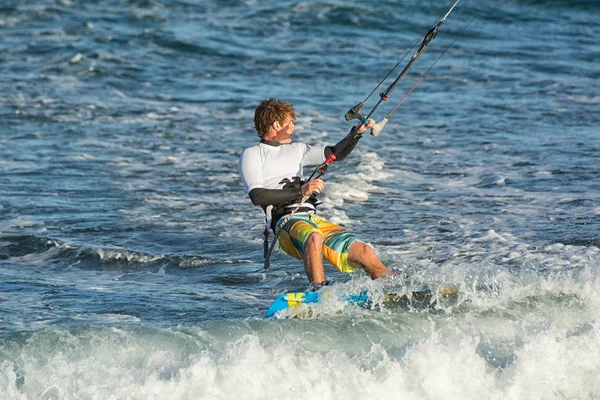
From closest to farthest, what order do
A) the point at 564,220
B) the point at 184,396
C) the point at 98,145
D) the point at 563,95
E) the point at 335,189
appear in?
the point at 184,396
the point at 564,220
the point at 335,189
the point at 98,145
the point at 563,95

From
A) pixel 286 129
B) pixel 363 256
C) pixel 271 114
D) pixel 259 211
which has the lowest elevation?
pixel 259 211

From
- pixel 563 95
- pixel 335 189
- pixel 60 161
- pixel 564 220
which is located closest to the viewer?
pixel 564 220

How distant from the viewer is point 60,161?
13.8m

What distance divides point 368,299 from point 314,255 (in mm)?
614

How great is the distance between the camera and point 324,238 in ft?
24.5

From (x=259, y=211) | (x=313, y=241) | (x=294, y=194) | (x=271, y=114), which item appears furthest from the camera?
(x=259, y=211)

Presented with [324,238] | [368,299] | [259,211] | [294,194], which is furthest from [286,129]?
[259,211]

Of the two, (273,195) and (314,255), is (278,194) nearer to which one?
(273,195)

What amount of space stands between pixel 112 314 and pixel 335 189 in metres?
4.87

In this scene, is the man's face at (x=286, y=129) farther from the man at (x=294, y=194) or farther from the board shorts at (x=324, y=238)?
the board shorts at (x=324, y=238)

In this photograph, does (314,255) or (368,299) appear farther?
(368,299)

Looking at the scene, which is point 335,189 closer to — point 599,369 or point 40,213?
point 40,213

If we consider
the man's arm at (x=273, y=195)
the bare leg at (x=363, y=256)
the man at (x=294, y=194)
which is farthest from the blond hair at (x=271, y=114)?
the bare leg at (x=363, y=256)

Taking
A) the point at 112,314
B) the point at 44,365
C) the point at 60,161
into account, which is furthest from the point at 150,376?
the point at 60,161
